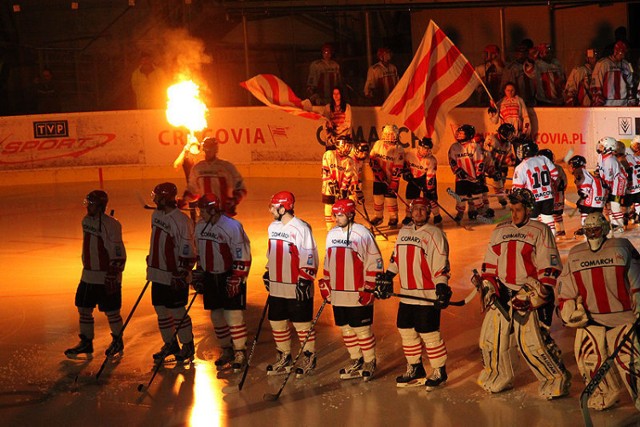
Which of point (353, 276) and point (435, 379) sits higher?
point (353, 276)

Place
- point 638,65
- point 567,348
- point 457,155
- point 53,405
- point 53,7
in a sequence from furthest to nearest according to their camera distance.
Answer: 1. point 53,7
2. point 638,65
3. point 457,155
4. point 567,348
5. point 53,405

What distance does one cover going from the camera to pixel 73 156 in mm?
27984

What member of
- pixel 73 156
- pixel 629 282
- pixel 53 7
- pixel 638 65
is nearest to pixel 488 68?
pixel 638 65

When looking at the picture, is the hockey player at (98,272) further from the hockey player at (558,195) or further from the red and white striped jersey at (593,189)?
the red and white striped jersey at (593,189)

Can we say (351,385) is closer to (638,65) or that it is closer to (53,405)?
(53,405)

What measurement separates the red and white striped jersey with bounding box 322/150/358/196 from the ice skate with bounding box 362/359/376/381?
711cm

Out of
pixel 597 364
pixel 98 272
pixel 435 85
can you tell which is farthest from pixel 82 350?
pixel 435 85

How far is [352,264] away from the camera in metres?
11.6

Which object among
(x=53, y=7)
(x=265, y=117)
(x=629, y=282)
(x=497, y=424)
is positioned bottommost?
(x=497, y=424)

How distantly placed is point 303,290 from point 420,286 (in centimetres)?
129

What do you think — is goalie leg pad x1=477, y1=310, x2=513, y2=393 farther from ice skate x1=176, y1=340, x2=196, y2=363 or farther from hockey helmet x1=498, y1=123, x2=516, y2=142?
hockey helmet x1=498, y1=123, x2=516, y2=142

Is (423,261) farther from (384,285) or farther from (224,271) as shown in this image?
(224,271)

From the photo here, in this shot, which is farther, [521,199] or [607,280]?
[521,199]

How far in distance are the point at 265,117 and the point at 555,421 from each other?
17.7 m
